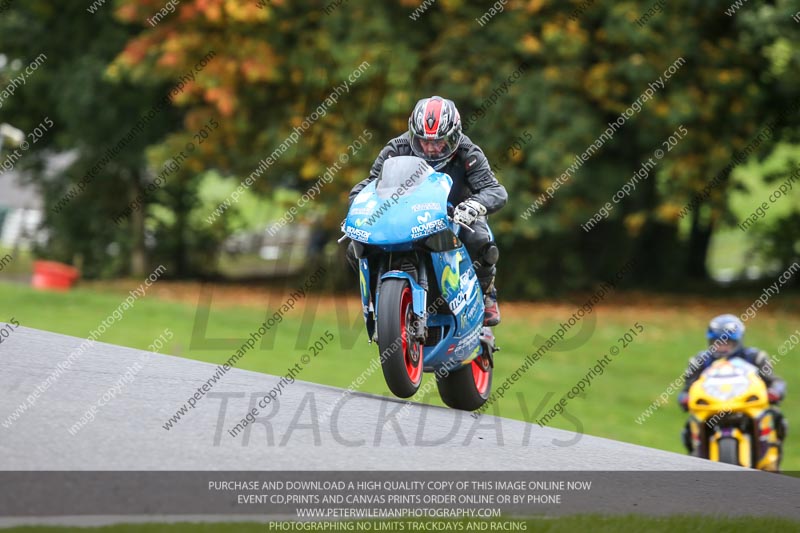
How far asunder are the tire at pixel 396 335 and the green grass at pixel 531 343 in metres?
7.70

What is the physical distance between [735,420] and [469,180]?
10.9ft

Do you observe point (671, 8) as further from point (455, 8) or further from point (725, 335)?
point (725, 335)

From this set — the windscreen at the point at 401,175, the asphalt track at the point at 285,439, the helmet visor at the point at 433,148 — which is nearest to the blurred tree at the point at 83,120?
the helmet visor at the point at 433,148

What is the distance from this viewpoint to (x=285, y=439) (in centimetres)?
666

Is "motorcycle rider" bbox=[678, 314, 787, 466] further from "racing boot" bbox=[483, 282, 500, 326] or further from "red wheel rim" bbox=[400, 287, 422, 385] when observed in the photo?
"red wheel rim" bbox=[400, 287, 422, 385]

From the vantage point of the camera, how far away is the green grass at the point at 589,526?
5004 millimetres

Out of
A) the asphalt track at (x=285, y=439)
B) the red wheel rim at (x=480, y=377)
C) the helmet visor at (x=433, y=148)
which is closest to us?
the asphalt track at (x=285, y=439)

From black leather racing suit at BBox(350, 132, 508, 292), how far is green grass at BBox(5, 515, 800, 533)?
2.82m

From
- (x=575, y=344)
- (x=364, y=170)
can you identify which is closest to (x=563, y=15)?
(x=364, y=170)

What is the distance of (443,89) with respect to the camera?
2202 centimetres

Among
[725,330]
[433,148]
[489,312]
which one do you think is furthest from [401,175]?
[725,330]

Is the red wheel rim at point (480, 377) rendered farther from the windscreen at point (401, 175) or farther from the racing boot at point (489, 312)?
the windscreen at point (401, 175)

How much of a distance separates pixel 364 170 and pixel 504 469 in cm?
1633

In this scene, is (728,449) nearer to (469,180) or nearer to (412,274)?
(469,180)
